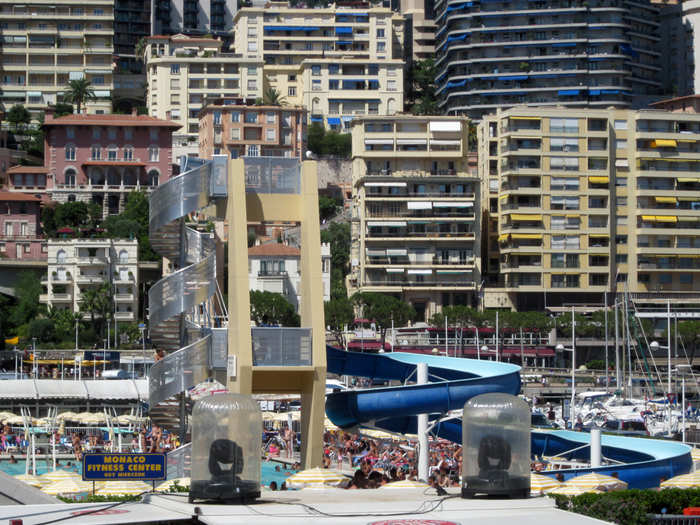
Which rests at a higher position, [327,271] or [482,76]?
[482,76]

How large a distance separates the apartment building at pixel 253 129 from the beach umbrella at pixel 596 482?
345 ft

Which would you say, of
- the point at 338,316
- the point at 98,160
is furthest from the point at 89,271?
the point at 98,160

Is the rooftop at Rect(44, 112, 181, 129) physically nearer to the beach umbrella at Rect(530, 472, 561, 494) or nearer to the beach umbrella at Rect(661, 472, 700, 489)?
the beach umbrella at Rect(661, 472, 700, 489)

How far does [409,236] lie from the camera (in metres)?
112

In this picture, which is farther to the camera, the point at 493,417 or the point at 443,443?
the point at 443,443

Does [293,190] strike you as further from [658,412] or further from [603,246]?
[603,246]

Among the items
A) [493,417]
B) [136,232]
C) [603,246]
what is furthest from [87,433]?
[603,246]

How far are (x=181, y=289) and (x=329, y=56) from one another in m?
121

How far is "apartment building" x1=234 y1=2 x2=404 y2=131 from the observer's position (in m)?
146

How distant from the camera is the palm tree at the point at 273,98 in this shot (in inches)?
5458

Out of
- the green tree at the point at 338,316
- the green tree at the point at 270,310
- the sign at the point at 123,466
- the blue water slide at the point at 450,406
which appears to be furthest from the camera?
the green tree at the point at 338,316

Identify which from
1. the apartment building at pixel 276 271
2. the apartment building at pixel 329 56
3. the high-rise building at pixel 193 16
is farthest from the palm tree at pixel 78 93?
the apartment building at pixel 276 271

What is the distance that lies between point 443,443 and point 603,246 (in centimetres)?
6415

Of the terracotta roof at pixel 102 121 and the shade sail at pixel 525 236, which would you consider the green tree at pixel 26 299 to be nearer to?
the terracotta roof at pixel 102 121
